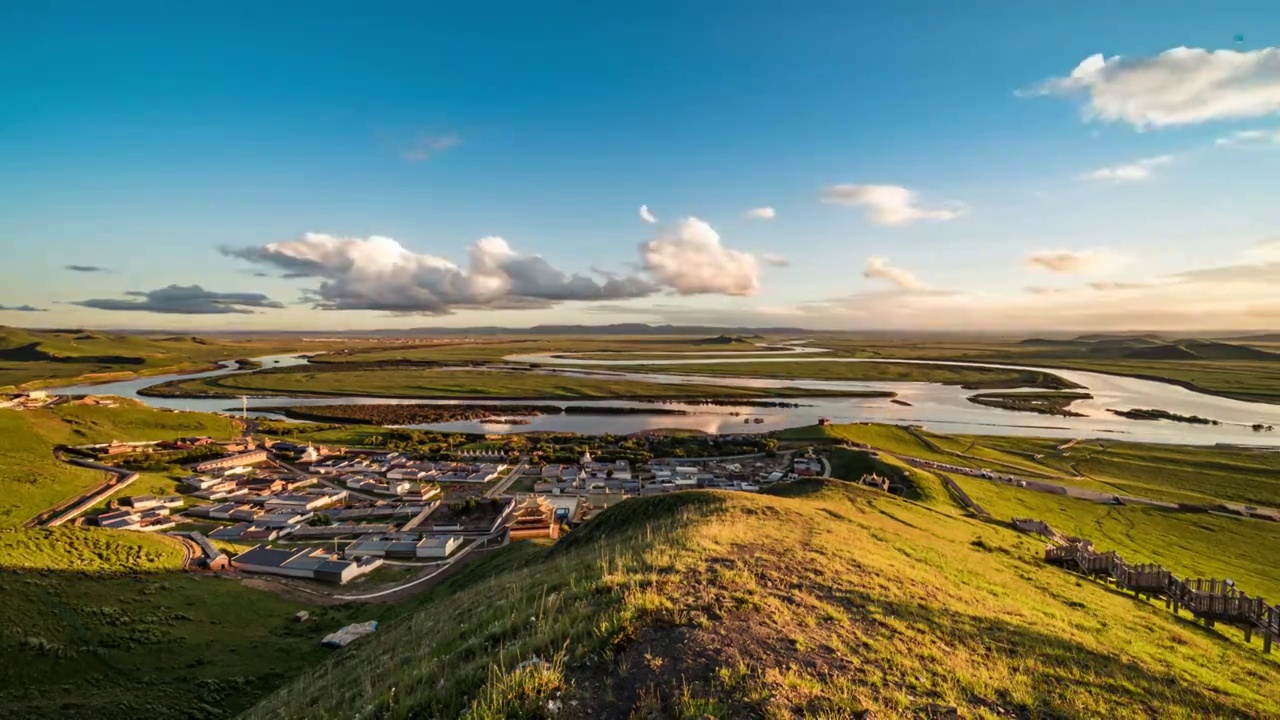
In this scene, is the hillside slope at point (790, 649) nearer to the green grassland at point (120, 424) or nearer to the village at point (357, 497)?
the village at point (357, 497)

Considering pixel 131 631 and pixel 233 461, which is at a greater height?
pixel 131 631

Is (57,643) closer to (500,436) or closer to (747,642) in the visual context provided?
(747,642)

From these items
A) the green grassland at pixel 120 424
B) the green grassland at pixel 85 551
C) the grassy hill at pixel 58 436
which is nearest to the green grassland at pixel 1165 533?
the green grassland at pixel 85 551

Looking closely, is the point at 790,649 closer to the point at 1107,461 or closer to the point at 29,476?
the point at 29,476

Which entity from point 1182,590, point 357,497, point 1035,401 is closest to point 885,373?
point 1035,401

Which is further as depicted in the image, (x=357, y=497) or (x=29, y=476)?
(x=357, y=497)

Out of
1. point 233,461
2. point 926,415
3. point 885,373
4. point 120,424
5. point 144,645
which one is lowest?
point 233,461

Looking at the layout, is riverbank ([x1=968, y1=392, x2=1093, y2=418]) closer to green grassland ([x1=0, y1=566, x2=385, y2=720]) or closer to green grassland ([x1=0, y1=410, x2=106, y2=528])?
green grassland ([x1=0, y1=566, x2=385, y2=720])

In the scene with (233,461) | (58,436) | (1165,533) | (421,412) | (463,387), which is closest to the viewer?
(1165,533)
